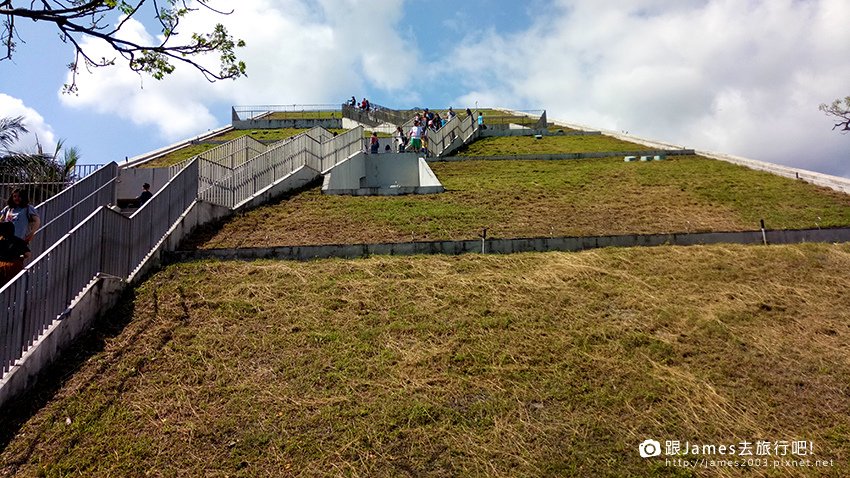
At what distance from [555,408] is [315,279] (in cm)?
482

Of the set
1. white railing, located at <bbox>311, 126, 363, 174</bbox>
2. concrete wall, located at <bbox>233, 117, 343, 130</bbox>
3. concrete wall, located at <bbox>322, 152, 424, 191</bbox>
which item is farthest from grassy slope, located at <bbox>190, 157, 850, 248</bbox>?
concrete wall, located at <bbox>233, 117, 343, 130</bbox>

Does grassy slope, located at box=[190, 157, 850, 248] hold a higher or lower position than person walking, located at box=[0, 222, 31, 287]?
higher

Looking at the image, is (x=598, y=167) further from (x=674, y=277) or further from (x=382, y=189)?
(x=674, y=277)

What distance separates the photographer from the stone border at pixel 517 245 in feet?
32.3

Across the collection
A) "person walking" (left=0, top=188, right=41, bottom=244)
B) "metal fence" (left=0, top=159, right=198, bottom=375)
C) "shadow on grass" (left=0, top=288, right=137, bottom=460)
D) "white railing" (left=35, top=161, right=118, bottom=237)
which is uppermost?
"white railing" (left=35, top=161, right=118, bottom=237)

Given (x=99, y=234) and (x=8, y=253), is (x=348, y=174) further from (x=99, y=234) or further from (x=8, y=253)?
(x=8, y=253)

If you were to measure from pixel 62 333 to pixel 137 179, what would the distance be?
10.2m

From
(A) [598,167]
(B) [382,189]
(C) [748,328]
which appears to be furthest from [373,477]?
(A) [598,167]

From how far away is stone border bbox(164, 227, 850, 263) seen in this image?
9.84m

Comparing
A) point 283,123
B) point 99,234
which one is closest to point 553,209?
point 99,234

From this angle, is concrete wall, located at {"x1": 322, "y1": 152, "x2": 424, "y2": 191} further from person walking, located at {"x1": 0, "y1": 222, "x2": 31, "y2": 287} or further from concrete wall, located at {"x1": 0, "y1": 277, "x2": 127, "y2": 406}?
person walking, located at {"x1": 0, "y1": 222, "x2": 31, "y2": 287}

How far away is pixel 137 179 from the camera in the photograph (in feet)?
49.6

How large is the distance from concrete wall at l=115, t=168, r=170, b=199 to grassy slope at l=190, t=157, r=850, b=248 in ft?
12.1

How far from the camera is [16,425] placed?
5109 mm
